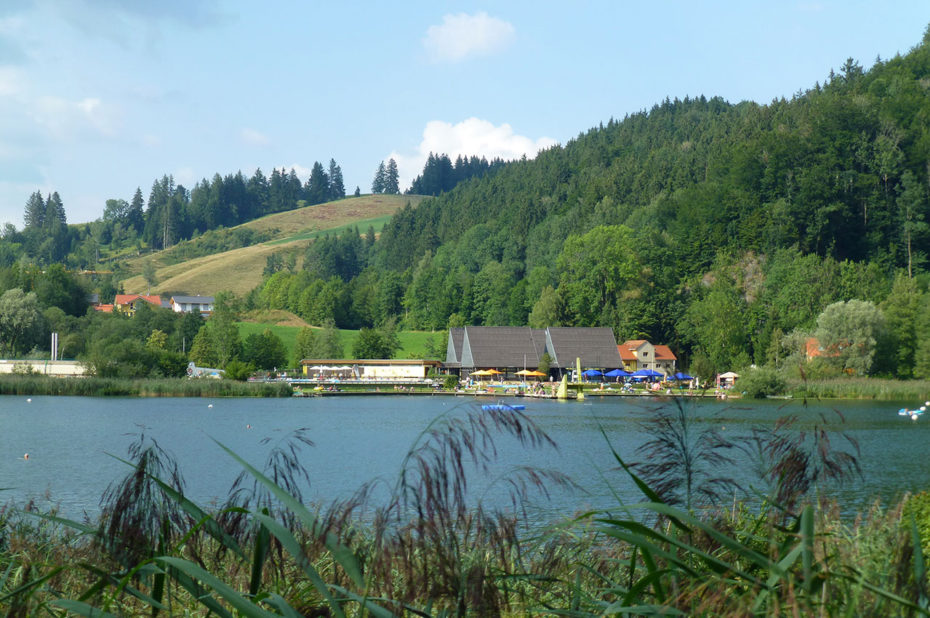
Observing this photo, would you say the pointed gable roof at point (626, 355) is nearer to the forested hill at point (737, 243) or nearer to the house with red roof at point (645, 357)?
the house with red roof at point (645, 357)

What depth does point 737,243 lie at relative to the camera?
249 ft

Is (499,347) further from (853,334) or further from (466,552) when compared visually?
(466,552)

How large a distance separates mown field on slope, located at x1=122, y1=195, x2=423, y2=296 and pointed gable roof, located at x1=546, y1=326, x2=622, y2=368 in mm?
68522

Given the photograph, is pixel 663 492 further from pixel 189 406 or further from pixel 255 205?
pixel 255 205

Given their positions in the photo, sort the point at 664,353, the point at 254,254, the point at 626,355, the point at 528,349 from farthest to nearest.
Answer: the point at 254,254, the point at 528,349, the point at 626,355, the point at 664,353

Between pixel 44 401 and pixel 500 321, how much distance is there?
5012 centimetres

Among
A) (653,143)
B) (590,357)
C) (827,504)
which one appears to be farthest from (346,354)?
(827,504)

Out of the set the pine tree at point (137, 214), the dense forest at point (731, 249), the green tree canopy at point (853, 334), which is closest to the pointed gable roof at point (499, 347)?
the dense forest at point (731, 249)

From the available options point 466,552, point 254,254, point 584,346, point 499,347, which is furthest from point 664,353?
point 254,254

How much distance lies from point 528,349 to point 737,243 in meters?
19.5

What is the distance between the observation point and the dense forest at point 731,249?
209 ft

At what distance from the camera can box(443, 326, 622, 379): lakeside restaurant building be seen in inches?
2913

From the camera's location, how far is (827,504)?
12.7 feet

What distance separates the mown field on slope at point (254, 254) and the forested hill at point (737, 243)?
1606 inches
